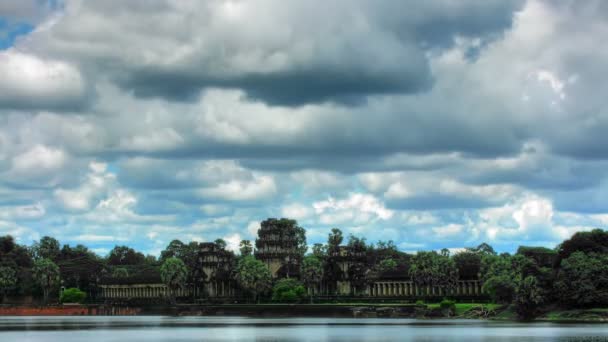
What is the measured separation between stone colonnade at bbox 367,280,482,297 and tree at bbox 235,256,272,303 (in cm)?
2187

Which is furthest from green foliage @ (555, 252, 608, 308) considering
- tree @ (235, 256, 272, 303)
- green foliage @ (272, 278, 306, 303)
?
tree @ (235, 256, 272, 303)

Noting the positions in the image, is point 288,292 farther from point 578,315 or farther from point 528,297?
point 578,315

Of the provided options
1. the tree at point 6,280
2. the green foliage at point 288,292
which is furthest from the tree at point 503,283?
the tree at point 6,280

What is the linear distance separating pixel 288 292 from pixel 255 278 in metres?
8.94

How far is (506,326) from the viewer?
10744cm

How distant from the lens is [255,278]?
174000mm

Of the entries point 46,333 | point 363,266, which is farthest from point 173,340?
point 363,266

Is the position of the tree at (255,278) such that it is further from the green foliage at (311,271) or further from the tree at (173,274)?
the tree at (173,274)

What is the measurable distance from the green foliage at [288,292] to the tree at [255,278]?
231cm

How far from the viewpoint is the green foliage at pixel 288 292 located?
551 feet

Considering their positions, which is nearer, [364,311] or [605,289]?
[605,289]

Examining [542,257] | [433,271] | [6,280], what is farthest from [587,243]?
[6,280]

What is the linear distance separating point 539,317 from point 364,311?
3462 cm

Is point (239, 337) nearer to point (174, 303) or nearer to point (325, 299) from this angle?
point (325, 299)
